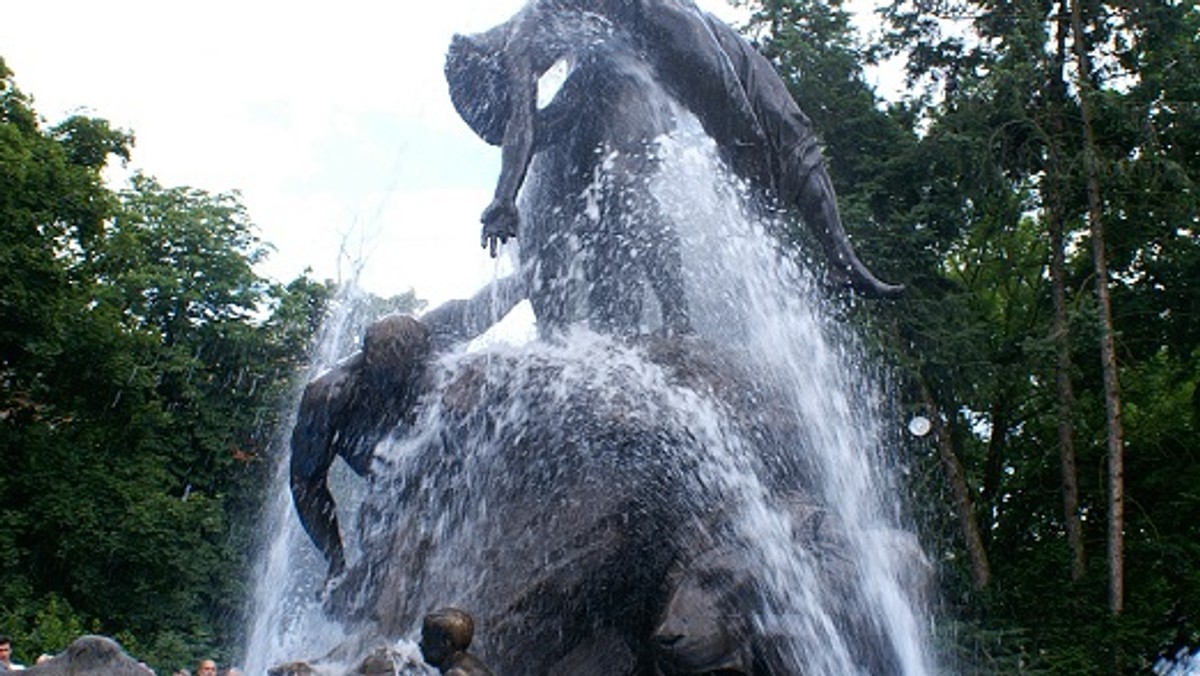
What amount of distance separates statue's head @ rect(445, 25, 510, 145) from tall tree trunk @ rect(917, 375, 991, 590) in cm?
1271

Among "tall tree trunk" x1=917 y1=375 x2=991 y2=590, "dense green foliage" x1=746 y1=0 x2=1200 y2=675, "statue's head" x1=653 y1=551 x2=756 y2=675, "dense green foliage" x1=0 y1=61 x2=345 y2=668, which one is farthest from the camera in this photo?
"dense green foliage" x1=0 y1=61 x2=345 y2=668

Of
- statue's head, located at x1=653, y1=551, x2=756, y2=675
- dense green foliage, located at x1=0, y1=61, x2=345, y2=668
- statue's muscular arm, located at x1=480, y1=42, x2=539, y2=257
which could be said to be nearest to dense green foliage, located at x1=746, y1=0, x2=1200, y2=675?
dense green foliage, located at x1=0, y1=61, x2=345, y2=668

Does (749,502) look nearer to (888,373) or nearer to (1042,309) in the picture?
(888,373)

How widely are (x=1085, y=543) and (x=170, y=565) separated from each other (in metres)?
13.5

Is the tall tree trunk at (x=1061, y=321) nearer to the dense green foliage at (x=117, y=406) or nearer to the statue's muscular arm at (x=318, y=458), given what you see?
the dense green foliage at (x=117, y=406)

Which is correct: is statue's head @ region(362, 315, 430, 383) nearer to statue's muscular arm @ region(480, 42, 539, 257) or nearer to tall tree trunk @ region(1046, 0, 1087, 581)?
statue's muscular arm @ region(480, 42, 539, 257)

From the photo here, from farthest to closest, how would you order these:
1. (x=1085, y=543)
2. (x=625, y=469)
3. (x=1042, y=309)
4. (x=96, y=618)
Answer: (x=1042, y=309)
(x=96, y=618)
(x=1085, y=543)
(x=625, y=469)

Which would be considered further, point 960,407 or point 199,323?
point 199,323

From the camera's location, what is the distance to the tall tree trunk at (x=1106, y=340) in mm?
16797

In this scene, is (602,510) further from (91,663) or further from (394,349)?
(91,663)

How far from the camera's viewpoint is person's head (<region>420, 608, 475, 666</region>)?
4.64 meters

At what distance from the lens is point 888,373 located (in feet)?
60.3

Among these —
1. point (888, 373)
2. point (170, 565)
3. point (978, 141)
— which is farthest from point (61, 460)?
point (978, 141)

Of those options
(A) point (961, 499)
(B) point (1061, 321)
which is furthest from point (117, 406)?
(B) point (1061, 321)
